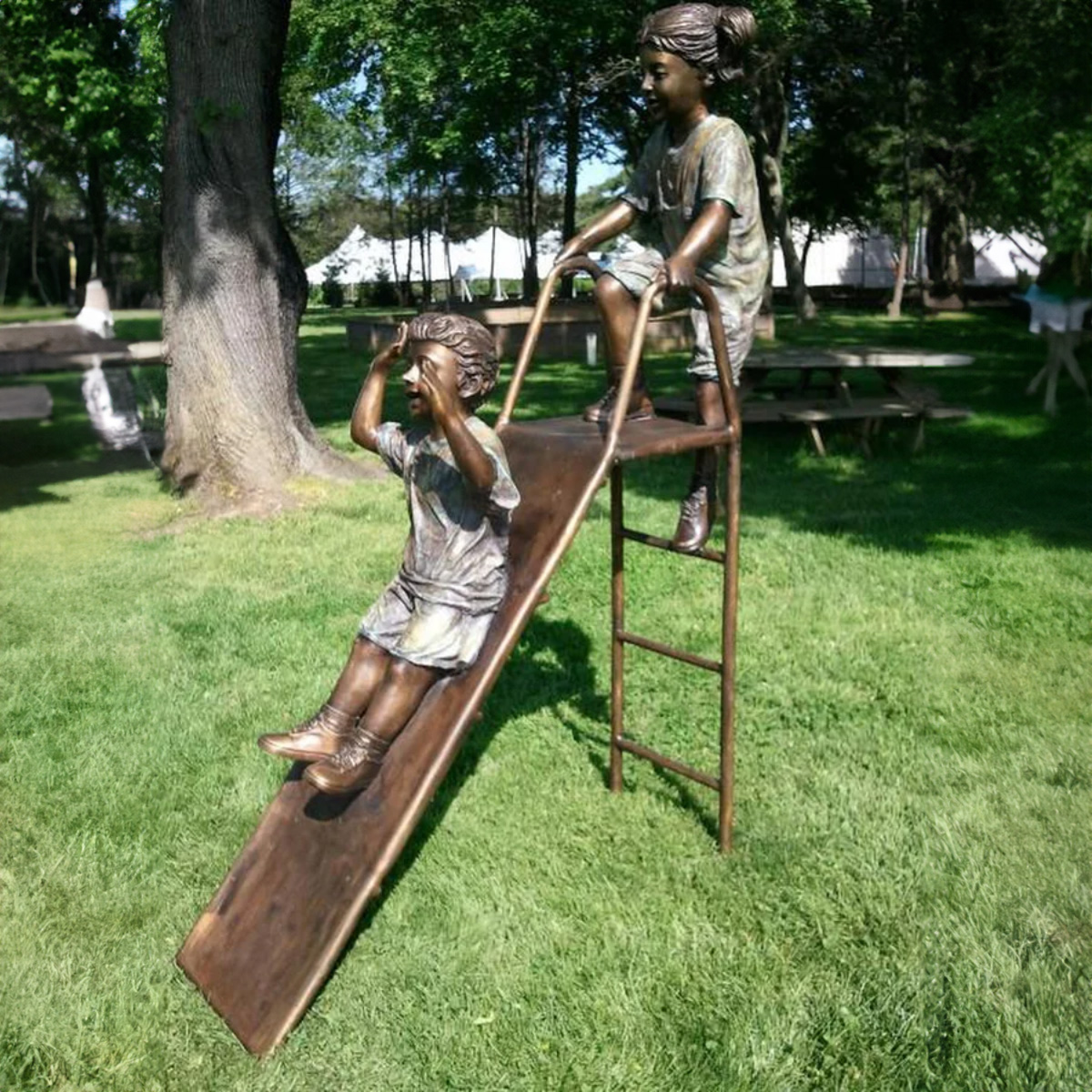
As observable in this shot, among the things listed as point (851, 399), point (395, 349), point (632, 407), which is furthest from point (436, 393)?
point (851, 399)

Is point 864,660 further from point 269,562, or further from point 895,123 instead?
point 895,123

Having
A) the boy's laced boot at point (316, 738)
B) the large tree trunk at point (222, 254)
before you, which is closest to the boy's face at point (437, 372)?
the boy's laced boot at point (316, 738)

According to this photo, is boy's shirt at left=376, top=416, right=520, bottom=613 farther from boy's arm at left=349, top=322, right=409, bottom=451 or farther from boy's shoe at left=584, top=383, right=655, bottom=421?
boy's shoe at left=584, top=383, right=655, bottom=421

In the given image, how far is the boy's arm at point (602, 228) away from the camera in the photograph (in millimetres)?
3508

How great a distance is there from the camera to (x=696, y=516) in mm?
3539

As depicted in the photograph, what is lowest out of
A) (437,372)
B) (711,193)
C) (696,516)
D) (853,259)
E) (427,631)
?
(427,631)

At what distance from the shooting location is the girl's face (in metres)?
3.21

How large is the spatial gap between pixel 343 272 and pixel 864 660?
47.0 m

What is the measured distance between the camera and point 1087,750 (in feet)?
13.5

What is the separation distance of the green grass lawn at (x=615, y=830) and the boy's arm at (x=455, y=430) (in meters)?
1.30

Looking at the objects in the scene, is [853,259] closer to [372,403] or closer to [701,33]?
[701,33]

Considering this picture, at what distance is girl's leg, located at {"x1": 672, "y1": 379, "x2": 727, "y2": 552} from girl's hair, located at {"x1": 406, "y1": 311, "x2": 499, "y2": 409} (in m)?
0.83

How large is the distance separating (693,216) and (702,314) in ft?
1.12

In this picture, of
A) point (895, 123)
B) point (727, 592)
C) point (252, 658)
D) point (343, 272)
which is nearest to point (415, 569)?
point (727, 592)
